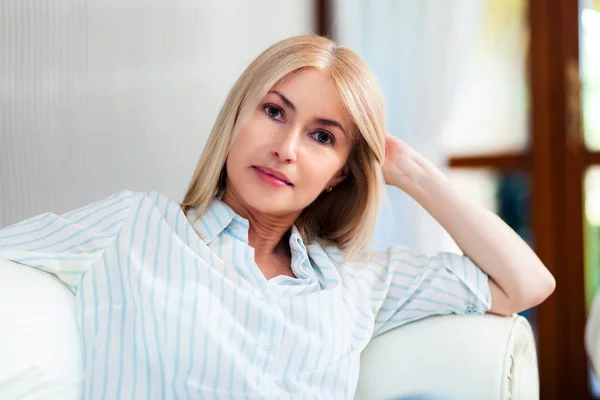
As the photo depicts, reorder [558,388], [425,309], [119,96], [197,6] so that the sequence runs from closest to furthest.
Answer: [425,309] < [119,96] < [197,6] < [558,388]

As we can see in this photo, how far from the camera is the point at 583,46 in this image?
318 centimetres

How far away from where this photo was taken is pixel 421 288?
5.24 feet

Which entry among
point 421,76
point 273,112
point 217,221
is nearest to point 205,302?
point 217,221

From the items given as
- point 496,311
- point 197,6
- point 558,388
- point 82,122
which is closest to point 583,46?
point 558,388

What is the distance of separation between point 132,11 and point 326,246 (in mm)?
892

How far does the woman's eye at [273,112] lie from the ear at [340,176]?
24cm

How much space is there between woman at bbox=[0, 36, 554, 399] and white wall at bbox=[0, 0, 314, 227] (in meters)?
0.36

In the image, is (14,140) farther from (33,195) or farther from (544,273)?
(544,273)

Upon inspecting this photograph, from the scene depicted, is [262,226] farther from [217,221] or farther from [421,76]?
[421,76]

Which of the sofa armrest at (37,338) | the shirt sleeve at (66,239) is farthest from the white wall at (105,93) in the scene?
the sofa armrest at (37,338)

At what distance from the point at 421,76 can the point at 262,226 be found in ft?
5.80

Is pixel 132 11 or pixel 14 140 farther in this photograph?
pixel 132 11

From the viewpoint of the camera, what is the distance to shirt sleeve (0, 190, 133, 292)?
1.25 m

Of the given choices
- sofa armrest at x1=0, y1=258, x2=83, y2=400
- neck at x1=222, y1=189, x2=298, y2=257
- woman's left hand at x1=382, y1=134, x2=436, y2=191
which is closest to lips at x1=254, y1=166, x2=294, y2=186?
neck at x1=222, y1=189, x2=298, y2=257
